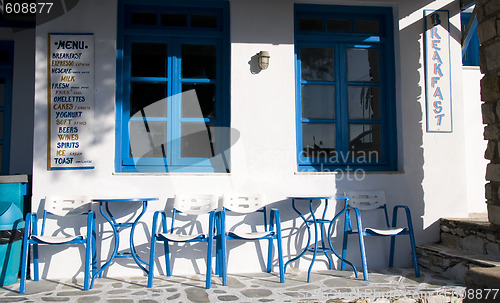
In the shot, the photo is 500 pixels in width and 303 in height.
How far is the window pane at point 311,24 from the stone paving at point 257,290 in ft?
9.08

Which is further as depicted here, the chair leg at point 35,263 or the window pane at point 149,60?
the window pane at point 149,60

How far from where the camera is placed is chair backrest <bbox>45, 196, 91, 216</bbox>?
4.49 m

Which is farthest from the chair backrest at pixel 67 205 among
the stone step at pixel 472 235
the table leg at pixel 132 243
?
the stone step at pixel 472 235

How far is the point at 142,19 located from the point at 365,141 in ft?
9.50

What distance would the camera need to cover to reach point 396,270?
484cm

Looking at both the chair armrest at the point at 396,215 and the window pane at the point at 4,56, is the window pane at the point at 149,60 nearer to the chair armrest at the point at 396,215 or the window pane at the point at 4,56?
the window pane at the point at 4,56

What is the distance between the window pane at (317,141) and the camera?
5.20m

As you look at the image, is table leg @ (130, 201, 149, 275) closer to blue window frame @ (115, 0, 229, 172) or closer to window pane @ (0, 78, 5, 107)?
blue window frame @ (115, 0, 229, 172)

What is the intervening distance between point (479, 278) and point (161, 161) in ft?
11.6

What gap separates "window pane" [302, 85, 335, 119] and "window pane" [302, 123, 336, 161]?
0.39 ft

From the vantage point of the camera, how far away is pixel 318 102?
5.27 meters

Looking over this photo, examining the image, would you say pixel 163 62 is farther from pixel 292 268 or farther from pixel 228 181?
pixel 292 268

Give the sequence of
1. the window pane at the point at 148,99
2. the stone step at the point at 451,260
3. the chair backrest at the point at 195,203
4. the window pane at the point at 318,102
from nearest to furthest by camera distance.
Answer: the stone step at the point at 451,260, the chair backrest at the point at 195,203, the window pane at the point at 148,99, the window pane at the point at 318,102

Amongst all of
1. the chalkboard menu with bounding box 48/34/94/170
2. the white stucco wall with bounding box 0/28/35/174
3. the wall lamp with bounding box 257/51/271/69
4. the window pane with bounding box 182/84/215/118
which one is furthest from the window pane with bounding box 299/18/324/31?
the white stucco wall with bounding box 0/28/35/174
